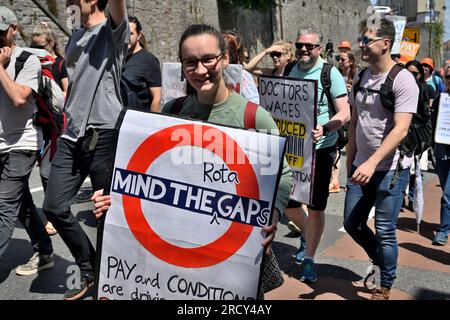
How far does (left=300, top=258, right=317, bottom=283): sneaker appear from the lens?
14.1 feet

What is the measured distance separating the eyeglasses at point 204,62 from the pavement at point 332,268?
7.37ft

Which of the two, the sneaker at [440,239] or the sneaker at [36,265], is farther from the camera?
the sneaker at [440,239]

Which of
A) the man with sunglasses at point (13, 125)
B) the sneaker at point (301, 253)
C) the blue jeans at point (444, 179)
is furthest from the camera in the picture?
the blue jeans at point (444, 179)

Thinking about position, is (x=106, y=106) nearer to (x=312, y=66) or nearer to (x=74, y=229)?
(x=74, y=229)

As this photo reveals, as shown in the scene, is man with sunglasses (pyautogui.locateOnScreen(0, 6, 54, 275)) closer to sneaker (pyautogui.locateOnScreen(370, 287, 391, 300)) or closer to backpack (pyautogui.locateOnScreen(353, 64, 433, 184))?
backpack (pyautogui.locateOnScreen(353, 64, 433, 184))

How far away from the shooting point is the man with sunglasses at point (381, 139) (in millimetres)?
3477

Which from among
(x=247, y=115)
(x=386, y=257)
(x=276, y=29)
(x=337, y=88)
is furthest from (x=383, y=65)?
(x=276, y=29)

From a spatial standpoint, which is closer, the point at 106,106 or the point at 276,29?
the point at 106,106

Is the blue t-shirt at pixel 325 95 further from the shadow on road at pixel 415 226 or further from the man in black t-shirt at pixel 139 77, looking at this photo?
the shadow on road at pixel 415 226

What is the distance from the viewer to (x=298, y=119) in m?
4.29

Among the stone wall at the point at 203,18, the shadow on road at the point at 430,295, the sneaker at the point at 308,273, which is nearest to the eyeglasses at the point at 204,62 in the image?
the sneaker at the point at 308,273

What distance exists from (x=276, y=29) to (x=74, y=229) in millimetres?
37616

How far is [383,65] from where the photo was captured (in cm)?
362

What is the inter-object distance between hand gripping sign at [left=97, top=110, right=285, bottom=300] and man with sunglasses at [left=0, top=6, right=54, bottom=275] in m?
1.74
